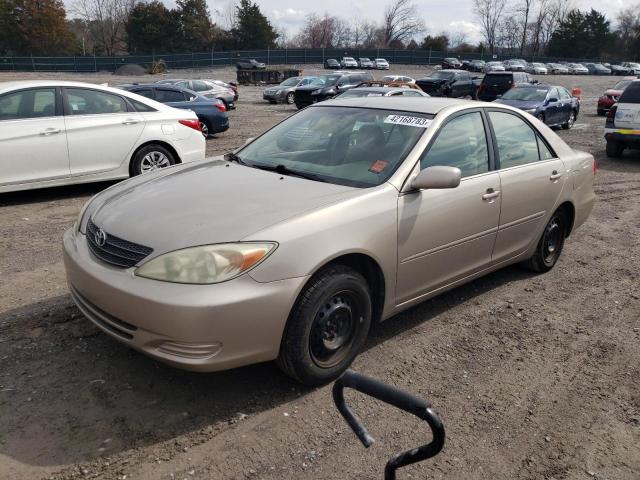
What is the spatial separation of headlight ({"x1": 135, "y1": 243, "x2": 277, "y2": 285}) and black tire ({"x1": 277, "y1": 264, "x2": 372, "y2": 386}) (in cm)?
39

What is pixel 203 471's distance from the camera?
260cm

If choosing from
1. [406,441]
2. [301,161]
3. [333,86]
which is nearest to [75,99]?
[301,161]

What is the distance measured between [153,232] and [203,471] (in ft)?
4.01

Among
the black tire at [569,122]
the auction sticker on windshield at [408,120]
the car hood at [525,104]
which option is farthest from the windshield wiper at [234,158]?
the black tire at [569,122]

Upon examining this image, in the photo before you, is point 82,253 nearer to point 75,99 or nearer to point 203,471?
point 203,471

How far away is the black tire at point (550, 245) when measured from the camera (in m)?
5.13

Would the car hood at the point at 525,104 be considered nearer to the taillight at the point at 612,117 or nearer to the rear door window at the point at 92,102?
the taillight at the point at 612,117

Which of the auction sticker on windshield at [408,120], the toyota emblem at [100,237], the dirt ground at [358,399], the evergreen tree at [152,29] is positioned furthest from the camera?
the evergreen tree at [152,29]

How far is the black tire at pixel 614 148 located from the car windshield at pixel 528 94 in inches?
192

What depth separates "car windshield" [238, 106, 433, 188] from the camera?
369 centimetres

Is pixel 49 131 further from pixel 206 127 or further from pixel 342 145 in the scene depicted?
pixel 206 127

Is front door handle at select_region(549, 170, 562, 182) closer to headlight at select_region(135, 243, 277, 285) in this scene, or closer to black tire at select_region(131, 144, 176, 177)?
headlight at select_region(135, 243, 277, 285)

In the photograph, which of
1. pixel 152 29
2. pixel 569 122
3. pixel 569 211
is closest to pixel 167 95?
pixel 569 211

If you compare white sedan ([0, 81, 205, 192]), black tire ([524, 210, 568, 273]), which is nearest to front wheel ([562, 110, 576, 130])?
white sedan ([0, 81, 205, 192])
